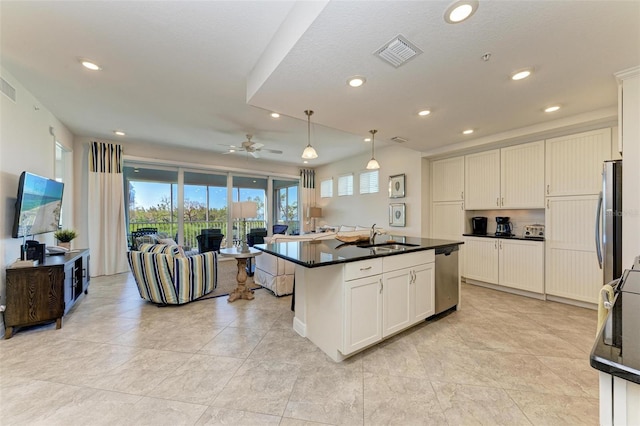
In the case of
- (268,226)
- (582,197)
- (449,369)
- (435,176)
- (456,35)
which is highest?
(456,35)

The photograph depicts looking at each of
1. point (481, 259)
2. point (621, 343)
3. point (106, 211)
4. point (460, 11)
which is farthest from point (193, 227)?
point (621, 343)

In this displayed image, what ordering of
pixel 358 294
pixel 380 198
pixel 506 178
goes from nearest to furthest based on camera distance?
pixel 358 294 → pixel 506 178 → pixel 380 198

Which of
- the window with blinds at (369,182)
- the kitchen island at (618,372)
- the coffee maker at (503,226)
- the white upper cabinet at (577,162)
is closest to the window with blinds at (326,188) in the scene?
Result: the window with blinds at (369,182)

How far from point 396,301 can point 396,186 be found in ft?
11.7

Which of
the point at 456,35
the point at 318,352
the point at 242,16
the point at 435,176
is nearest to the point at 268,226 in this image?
the point at 435,176

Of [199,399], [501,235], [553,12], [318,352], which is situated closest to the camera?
[553,12]

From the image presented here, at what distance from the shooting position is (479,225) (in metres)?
4.57

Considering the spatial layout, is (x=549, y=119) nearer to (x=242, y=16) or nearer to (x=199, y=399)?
(x=242, y=16)

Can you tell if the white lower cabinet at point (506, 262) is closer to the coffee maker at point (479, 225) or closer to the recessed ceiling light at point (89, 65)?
the coffee maker at point (479, 225)

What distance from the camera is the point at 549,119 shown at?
10.9 ft

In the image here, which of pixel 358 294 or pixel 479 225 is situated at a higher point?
pixel 479 225

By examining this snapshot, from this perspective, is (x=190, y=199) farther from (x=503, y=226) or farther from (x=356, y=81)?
(x=503, y=226)

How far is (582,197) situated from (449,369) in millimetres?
3125

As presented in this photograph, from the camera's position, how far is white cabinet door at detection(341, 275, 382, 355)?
6.84ft
